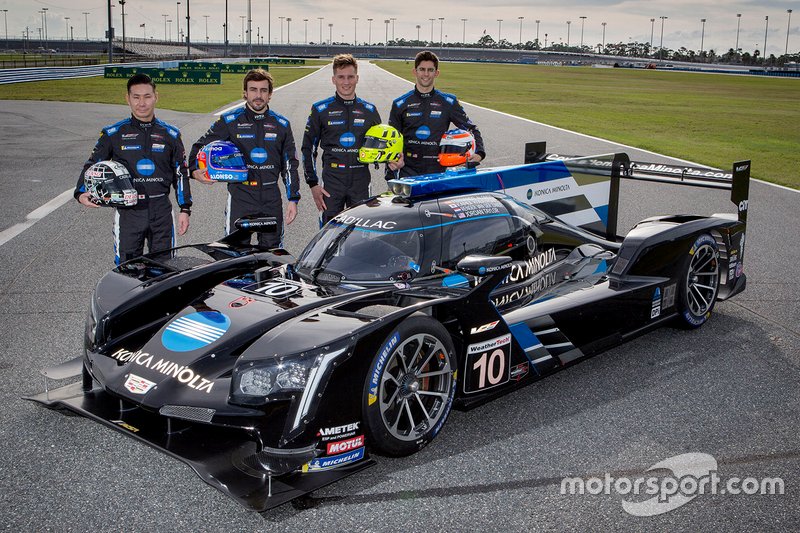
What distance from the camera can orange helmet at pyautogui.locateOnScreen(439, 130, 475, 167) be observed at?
7559 millimetres

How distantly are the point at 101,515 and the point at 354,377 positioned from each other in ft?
4.41

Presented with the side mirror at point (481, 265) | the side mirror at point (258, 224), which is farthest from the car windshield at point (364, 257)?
the side mirror at point (258, 224)

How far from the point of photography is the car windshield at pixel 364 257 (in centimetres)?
515

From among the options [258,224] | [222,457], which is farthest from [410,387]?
[258,224]

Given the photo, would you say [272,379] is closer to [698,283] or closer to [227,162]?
[227,162]

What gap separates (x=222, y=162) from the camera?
22.0 feet

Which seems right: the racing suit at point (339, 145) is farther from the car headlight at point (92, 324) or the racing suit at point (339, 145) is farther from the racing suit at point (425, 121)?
the car headlight at point (92, 324)

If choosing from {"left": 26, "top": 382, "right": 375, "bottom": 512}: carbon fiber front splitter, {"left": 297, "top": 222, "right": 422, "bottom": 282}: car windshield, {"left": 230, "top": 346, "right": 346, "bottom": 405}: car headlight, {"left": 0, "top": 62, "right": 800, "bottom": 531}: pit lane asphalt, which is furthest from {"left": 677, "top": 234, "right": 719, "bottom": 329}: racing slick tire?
{"left": 230, "top": 346, "right": 346, "bottom": 405}: car headlight

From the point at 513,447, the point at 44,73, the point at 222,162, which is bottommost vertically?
the point at 513,447

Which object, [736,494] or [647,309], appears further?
[647,309]

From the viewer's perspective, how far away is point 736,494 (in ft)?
13.1

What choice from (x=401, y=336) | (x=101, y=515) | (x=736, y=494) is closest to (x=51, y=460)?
(x=101, y=515)

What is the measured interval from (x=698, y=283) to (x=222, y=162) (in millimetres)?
4116

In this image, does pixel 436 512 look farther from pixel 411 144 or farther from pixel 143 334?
pixel 411 144
